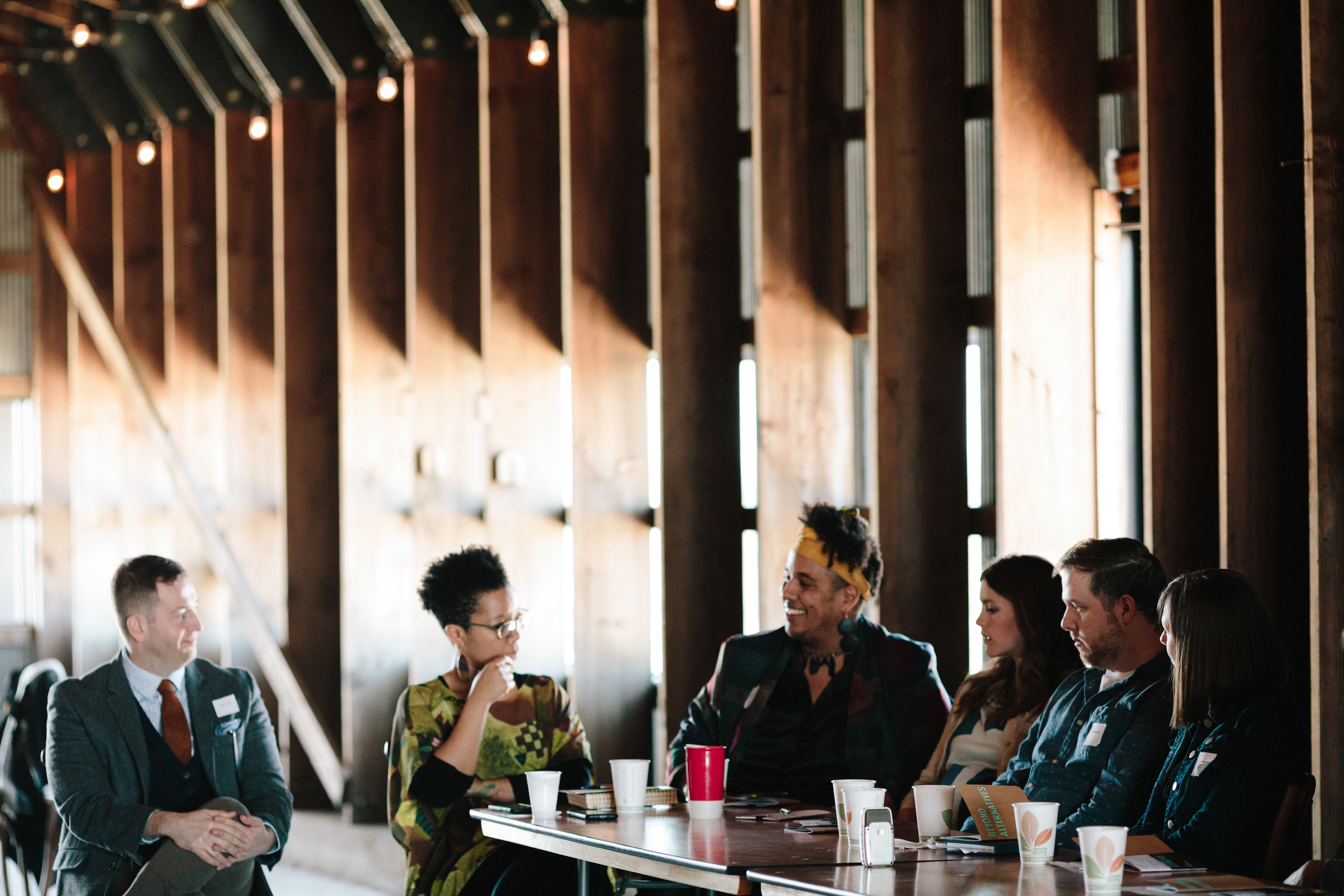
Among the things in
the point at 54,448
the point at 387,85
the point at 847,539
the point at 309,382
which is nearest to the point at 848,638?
the point at 847,539

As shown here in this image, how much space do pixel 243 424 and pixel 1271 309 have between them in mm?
6033

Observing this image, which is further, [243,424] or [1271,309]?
[243,424]

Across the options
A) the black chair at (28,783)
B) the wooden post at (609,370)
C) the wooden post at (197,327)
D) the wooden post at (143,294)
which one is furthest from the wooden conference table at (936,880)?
the wooden post at (143,294)

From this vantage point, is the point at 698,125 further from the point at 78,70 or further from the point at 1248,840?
the point at 78,70

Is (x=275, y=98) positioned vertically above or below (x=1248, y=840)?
above

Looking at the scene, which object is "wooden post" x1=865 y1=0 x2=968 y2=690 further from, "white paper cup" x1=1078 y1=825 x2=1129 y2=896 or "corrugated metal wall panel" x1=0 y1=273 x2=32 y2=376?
"corrugated metal wall panel" x1=0 y1=273 x2=32 y2=376

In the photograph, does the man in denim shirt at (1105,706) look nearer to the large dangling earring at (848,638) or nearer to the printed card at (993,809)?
the printed card at (993,809)

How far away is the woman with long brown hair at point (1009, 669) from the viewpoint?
398cm

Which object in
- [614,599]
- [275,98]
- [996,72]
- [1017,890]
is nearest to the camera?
[1017,890]

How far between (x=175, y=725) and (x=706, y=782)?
1.52m

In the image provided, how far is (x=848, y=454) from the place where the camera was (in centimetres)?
582

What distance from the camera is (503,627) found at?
4.36 metres

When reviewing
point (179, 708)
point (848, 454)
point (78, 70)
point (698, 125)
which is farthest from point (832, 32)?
point (78, 70)

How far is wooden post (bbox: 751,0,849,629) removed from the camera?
5.72 metres
